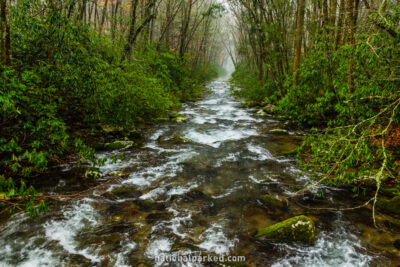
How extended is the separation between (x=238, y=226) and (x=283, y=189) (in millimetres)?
2034

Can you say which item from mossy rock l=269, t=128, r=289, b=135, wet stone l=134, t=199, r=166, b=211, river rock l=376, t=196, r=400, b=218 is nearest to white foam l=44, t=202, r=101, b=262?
wet stone l=134, t=199, r=166, b=211

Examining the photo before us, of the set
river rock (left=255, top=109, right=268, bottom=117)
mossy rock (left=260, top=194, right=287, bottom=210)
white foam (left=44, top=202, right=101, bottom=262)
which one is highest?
river rock (left=255, top=109, right=268, bottom=117)

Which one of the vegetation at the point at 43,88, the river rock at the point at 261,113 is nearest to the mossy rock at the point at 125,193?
the vegetation at the point at 43,88

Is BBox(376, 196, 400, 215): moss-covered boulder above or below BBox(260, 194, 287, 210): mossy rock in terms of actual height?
above

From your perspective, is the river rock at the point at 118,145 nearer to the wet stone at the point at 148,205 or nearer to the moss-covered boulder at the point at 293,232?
the wet stone at the point at 148,205

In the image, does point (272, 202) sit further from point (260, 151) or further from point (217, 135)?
point (217, 135)

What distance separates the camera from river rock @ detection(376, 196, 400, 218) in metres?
5.12

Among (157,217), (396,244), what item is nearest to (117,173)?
(157,217)

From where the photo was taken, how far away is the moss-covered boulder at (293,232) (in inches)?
176

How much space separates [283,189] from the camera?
20.9 feet

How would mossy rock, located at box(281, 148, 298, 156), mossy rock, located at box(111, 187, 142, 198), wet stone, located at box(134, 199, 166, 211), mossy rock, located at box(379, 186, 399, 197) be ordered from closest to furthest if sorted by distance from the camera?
wet stone, located at box(134, 199, 166, 211), mossy rock, located at box(379, 186, 399, 197), mossy rock, located at box(111, 187, 142, 198), mossy rock, located at box(281, 148, 298, 156)

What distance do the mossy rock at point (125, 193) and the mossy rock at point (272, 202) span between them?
3.08 meters

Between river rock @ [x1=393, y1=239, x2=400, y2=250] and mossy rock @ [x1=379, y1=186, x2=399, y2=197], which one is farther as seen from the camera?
mossy rock @ [x1=379, y1=186, x2=399, y2=197]

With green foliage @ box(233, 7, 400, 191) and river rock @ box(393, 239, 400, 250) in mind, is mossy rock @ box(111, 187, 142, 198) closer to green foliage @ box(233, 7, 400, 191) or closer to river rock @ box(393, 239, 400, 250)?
green foliage @ box(233, 7, 400, 191)
